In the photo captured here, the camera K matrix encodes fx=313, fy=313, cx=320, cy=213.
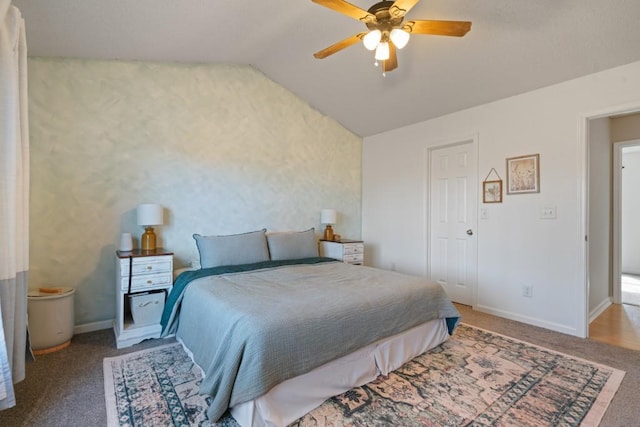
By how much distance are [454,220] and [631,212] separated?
4.44m

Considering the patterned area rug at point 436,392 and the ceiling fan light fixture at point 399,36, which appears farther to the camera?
the ceiling fan light fixture at point 399,36

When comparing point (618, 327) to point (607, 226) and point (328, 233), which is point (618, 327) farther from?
point (328, 233)

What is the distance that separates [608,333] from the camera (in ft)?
9.77

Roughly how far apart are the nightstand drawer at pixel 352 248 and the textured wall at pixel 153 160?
578mm

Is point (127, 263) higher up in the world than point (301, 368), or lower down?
higher up

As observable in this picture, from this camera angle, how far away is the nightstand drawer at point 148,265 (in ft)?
8.79

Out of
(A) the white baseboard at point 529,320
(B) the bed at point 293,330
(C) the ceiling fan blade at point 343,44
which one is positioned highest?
(C) the ceiling fan blade at point 343,44

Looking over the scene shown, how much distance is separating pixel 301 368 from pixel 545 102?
10.9 feet

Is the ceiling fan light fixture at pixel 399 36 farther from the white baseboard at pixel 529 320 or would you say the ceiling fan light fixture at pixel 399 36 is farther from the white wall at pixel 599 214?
the white baseboard at pixel 529 320

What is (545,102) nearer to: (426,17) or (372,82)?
(426,17)

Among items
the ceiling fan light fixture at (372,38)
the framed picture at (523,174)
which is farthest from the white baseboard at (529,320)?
the ceiling fan light fixture at (372,38)

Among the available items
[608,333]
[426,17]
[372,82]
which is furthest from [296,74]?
[608,333]

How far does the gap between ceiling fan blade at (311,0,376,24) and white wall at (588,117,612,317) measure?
284 cm

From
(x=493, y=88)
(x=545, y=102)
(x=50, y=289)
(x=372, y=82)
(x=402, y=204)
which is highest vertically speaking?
(x=372, y=82)
